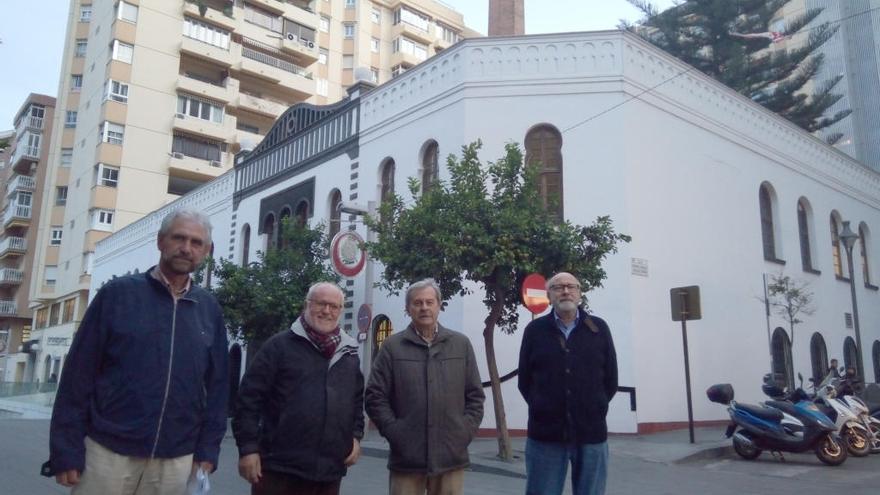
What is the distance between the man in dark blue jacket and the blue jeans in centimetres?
205

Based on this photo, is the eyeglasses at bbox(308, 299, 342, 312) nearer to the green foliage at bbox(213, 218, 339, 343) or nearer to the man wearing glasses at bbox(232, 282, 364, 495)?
the man wearing glasses at bbox(232, 282, 364, 495)

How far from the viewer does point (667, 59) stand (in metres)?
16.5

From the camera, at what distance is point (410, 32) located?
53.1m

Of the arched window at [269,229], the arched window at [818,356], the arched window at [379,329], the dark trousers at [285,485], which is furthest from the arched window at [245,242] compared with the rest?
the dark trousers at [285,485]

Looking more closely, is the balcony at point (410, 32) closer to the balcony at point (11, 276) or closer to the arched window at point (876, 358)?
the balcony at point (11, 276)

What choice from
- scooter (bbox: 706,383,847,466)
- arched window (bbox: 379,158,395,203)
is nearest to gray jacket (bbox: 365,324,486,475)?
scooter (bbox: 706,383,847,466)

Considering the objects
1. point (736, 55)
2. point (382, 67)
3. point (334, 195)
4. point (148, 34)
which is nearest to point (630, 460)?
point (334, 195)

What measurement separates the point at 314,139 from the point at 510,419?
36.8 feet

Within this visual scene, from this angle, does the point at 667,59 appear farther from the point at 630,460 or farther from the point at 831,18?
the point at 831,18

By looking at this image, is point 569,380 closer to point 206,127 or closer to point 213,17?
point 206,127

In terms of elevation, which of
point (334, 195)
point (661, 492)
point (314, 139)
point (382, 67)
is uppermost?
point (382, 67)

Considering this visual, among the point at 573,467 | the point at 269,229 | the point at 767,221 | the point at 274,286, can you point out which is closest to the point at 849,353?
the point at 767,221

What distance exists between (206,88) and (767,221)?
3124cm

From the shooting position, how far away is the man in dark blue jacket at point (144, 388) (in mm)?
3100
